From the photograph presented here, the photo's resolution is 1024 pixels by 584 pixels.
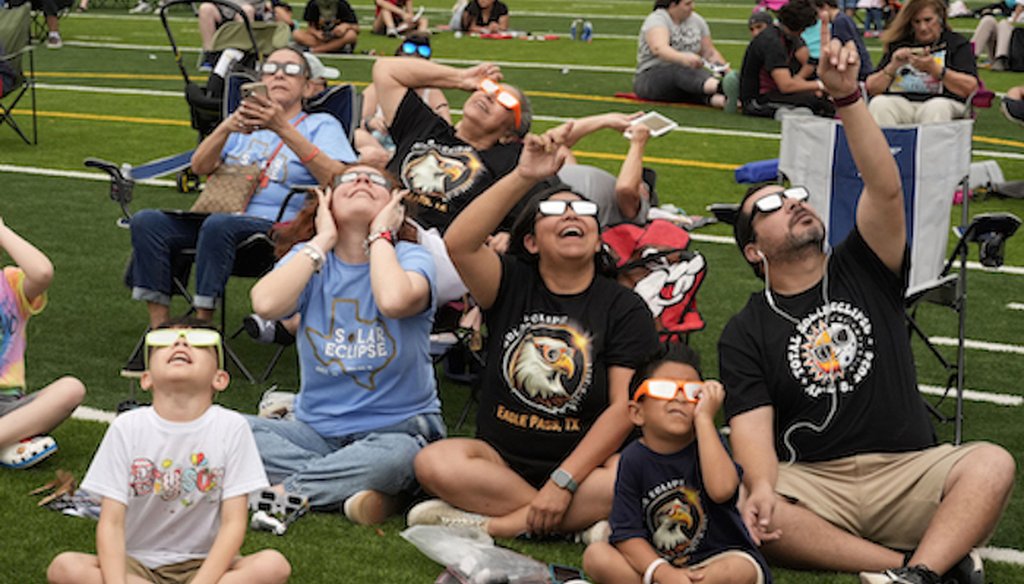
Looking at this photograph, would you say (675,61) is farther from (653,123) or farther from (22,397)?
(22,397)

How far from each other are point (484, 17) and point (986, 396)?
17.3m

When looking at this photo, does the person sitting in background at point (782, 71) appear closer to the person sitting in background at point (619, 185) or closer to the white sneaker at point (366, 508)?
the person sitting in background at point (619, 185)

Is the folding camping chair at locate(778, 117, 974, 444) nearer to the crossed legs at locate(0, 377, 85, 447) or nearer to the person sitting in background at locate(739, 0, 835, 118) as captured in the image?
the crossed legs at locate(0, 377, 85, 447)

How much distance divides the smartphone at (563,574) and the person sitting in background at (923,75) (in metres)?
7.42

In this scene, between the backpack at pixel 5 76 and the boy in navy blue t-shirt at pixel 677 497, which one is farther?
the backpack at pixel 5 76

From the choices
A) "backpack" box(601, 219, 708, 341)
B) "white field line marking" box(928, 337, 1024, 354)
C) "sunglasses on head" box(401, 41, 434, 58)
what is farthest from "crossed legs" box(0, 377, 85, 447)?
"white field line marking" box(928, 337, 1024, 354)

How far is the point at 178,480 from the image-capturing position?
4551mm

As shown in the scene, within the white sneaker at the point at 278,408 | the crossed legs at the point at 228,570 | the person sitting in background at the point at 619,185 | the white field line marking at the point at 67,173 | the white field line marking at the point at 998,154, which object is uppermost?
the person sitting in background at the point at 619,185

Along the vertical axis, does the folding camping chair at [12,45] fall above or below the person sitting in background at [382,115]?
below

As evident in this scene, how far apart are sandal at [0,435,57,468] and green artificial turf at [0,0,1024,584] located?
48 mm

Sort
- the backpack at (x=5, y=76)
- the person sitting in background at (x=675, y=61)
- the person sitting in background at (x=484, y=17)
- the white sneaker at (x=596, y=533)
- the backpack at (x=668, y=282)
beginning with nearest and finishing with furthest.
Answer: the white sneaker at (x=596, y=533) < the backpack at (x=668, y=282) < the backpack at (x=5, y=76) < the person sitting in background at (x=675, y=61) < the person sitting in background at (x=484, y=17)

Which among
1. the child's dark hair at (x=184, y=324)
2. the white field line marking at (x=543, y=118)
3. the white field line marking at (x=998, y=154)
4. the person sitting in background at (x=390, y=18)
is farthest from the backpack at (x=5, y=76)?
the person sitting in background at (x=390, y=18)

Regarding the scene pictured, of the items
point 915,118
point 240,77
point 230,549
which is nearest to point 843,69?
point 230,549

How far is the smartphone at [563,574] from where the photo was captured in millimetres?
5133
